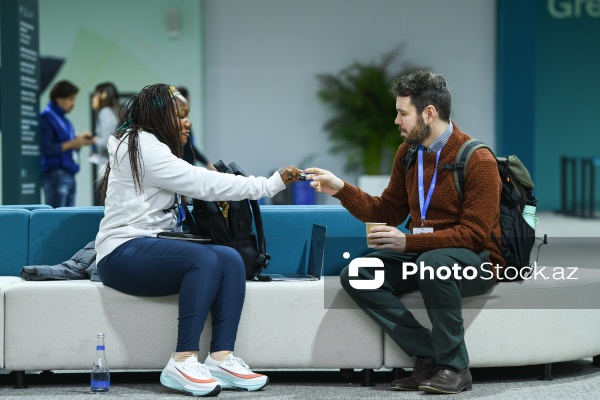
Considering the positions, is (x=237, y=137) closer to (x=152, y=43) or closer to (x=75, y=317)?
(x=152, y=43)

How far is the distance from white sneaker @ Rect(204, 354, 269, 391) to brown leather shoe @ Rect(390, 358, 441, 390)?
522 millimetres

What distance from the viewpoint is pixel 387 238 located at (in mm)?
3533

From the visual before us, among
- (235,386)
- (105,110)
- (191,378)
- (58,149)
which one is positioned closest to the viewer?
(191,378)

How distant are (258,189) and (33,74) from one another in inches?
176

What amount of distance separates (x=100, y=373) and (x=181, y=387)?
34 centimetres

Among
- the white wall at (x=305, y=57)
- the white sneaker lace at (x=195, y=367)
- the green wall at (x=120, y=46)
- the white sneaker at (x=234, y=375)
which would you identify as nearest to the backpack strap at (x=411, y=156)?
the white sneaker at (x=234, y=375)

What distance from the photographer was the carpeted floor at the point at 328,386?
347 centimetres

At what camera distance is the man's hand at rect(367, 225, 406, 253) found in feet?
11.5

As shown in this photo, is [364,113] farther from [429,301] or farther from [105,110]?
[429,301]

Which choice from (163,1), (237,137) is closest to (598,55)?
(237,137)

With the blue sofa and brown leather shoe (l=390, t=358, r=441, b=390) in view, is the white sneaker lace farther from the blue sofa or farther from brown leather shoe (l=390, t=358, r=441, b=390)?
brown leather shoe (l=390, t=358, r=441, b=390)

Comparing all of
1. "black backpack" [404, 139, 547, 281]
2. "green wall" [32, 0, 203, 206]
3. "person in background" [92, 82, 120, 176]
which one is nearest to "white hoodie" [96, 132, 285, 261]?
"black backpack" [404, 139, 547, 281]

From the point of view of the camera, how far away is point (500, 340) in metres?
3.67
